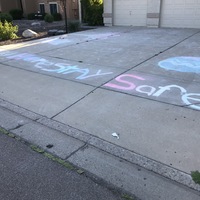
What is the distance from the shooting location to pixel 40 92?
5.16 m

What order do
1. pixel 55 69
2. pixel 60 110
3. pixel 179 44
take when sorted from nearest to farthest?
1. pixel 60 110
2. pixel 55 69
3. pixel 179 44

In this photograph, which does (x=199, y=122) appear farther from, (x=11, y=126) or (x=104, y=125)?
(x=11, y=126)

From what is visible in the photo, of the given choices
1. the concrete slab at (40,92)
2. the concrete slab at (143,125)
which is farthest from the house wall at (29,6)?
the concrete slab at (143,125)

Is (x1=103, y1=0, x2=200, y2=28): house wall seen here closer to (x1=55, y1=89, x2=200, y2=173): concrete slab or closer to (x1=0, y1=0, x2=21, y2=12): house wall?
(x1=55, y1=89, x2=200, y2=173): concrete slab

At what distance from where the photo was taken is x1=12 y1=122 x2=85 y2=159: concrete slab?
3.24 metres

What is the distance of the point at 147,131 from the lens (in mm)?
3545

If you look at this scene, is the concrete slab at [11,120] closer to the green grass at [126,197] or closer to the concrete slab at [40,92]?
the concrete slab at [40,92]

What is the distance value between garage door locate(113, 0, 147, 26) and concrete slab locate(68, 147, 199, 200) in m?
14.6

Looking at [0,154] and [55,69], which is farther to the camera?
[55,69]

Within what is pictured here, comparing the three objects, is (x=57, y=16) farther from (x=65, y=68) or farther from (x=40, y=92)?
(x=40, y=92)

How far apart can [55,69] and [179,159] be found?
15.3 feet

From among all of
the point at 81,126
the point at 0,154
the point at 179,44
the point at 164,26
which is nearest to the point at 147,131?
the point at 81,126

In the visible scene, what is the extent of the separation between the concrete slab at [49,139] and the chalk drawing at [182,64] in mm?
3935

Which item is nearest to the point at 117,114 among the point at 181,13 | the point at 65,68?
the point at 65,68
